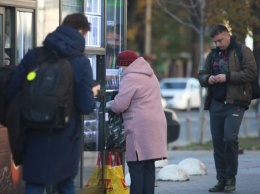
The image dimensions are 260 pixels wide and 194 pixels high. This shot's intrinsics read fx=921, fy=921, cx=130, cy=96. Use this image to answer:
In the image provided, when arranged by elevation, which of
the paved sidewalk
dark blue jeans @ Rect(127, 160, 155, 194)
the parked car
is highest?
dark blue jeans @ Rect(127, 160, 155, 194)

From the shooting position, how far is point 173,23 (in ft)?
168

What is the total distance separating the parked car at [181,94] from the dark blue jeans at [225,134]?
34839 mm

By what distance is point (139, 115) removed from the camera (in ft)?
28.2

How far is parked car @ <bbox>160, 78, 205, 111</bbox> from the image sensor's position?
4606 centimetres

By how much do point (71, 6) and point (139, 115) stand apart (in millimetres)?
1436

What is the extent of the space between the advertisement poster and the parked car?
36795 millimetres

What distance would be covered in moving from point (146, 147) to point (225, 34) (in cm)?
208

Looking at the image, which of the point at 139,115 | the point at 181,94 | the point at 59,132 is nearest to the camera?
the point at 59,132

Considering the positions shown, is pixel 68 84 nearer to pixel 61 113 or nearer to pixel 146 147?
pixel 61 113

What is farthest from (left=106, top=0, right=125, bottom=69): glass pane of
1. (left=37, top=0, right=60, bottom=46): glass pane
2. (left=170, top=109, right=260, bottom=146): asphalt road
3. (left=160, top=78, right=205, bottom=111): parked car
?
(left=160, top=78, right=205, bottom=111): parked car

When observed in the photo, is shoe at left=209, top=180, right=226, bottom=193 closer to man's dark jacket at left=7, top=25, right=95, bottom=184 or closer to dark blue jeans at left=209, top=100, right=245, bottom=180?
dark blue jeans at left=209, top=100, right=245, bottom=180

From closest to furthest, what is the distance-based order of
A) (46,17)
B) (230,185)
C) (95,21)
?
(46,17), (95,21), (230,185)

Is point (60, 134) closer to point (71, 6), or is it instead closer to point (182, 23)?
point (71, 6)

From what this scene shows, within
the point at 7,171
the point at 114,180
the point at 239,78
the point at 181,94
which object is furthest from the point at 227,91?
the point at 181,94
